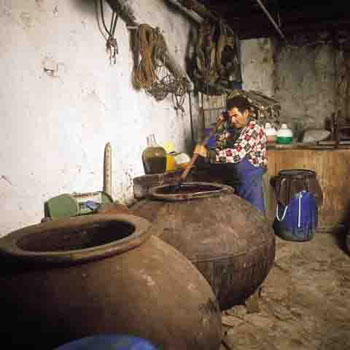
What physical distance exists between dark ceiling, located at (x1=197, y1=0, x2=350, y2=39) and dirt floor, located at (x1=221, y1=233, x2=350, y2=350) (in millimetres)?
3529

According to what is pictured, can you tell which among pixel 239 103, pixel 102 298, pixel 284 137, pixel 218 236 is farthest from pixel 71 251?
pixel 284 137

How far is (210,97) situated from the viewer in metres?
6.39

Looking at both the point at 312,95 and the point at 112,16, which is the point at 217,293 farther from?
the point at 312,95

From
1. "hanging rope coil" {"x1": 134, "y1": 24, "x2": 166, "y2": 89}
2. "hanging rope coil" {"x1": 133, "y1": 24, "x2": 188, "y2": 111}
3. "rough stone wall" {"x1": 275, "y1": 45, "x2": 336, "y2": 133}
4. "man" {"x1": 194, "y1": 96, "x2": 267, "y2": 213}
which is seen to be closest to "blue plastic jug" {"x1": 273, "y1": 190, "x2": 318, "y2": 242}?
"man" {"x1": 194, "y1": 96, "x2": 267, "y2": 213}

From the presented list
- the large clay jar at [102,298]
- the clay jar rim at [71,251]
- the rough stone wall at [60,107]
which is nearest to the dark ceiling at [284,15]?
the rough stone wall at [60,107]

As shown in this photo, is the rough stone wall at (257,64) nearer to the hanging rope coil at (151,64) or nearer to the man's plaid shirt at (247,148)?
the hanging rope coil at (151,64)

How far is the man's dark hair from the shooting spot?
4.36m

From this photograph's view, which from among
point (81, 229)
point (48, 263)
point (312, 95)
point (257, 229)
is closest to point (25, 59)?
point (81, 229)

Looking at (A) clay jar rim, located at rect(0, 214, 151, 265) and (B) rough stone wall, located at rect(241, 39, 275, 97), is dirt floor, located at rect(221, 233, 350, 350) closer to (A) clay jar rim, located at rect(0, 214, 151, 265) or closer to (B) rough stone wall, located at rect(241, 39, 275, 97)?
(A) clay jar rim, located at rect(0, 214, 151, 265)

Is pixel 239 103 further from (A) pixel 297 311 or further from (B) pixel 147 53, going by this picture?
(A) pixel 297 311

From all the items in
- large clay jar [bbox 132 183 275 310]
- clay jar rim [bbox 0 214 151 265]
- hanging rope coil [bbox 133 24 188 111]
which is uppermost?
hanging rope coil [bbox 133 24 188 111]

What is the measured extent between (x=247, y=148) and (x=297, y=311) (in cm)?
176

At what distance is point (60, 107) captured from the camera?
294 cm

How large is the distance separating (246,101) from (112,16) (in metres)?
1.72
